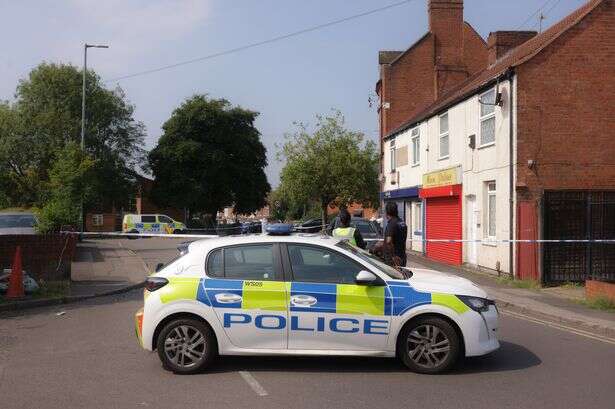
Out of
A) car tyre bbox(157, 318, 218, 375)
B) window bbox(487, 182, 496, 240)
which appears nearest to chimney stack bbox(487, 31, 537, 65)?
window bbox(487, 182, 496, 240)

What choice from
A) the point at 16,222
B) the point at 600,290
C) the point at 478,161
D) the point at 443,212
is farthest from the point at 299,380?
the point at 443,212

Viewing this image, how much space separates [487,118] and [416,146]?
Result: 874cm

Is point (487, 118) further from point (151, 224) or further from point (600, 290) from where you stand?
point (151, 224)

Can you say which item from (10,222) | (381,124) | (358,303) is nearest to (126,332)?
(358,303)

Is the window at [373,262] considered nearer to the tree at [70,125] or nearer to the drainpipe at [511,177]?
the drainpipe at [511,177]

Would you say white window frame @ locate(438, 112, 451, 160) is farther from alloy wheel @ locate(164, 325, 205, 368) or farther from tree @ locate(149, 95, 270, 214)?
tree @ locate(149, 95, 270, 214)

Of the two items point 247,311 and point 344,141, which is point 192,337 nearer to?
point 247,311

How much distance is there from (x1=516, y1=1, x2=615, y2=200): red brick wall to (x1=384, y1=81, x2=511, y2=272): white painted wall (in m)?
0.67

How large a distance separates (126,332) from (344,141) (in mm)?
34266

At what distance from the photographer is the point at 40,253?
565 inches

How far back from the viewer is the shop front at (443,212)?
70.3 ft

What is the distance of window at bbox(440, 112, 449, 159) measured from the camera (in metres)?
23.0

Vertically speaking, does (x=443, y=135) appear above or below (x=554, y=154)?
above

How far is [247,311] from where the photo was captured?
6.97m
